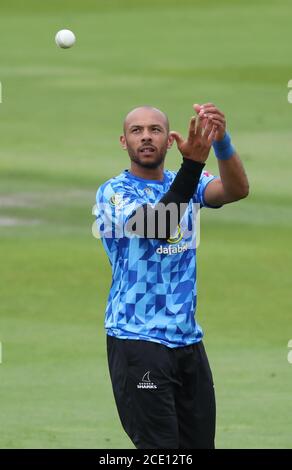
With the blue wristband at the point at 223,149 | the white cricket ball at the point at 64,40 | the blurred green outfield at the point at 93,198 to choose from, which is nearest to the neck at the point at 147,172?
the blue wristband at the point at 223,149

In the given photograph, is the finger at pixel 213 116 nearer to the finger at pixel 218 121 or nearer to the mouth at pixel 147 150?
the finger at pixel 218 121

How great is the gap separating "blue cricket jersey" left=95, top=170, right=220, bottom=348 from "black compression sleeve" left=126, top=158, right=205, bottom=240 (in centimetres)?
19

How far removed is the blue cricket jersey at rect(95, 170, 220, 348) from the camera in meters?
7.64

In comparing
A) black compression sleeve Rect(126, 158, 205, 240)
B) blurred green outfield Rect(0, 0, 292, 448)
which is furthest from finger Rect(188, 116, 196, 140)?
blurred green outfield Rect(0, 0, 292, 448)

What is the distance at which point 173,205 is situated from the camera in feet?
24.1

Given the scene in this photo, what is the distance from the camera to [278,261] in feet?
62.4

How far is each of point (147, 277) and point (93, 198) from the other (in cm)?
1519

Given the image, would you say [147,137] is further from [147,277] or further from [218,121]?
[147,277]

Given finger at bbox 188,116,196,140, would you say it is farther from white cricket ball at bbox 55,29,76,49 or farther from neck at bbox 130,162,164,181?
white cricket ball at bbox 55,29,76,49

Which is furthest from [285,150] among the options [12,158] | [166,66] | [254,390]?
[254,390]

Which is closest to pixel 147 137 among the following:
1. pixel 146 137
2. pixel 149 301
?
pixel 146 137

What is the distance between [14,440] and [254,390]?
266 centimetres

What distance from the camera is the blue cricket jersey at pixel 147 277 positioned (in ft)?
25.1

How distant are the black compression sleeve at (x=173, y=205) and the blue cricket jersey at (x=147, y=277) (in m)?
0.19
